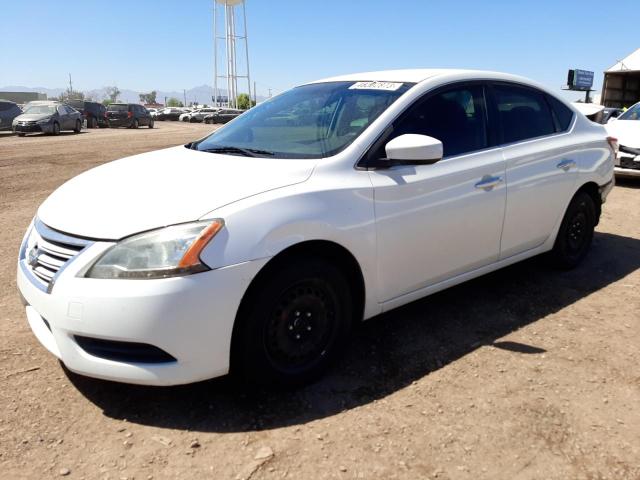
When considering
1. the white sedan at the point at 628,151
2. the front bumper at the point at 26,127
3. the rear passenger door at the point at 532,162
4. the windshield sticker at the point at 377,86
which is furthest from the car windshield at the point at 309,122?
the front bumper at the point at 26,127

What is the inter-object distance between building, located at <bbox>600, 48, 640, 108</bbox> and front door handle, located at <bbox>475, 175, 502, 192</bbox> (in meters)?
40.8

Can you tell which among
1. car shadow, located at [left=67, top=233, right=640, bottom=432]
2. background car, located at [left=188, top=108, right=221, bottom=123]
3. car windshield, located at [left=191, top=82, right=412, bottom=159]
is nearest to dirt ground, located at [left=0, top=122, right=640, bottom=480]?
car shadow, located at [left=67, top=233, right=640, bottom=432]

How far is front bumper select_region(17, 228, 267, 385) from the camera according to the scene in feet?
7.63

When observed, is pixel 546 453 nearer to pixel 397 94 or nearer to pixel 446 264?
pixel 446 264

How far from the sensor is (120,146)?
53.8 feet

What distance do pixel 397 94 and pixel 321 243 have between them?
1141mm

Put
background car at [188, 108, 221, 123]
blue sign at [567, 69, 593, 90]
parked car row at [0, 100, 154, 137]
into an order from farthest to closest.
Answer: blue sign at [567, 69, 593, 90] → background car at [188, 108, 221, 123] → parked car row at [0, 100, 154, 137]

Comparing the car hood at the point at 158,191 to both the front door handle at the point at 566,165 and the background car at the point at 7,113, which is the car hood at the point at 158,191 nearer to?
the front door handle at the point at 566,165

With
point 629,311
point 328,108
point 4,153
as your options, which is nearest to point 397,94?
point 328,108

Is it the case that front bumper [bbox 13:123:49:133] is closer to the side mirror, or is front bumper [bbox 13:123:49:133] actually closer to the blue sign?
the side mirror

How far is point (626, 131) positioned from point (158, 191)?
8571mm

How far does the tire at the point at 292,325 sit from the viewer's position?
101 inches

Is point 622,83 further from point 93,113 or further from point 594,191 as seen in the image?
point 594,191

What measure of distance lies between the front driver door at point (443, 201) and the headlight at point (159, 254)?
104 cm
